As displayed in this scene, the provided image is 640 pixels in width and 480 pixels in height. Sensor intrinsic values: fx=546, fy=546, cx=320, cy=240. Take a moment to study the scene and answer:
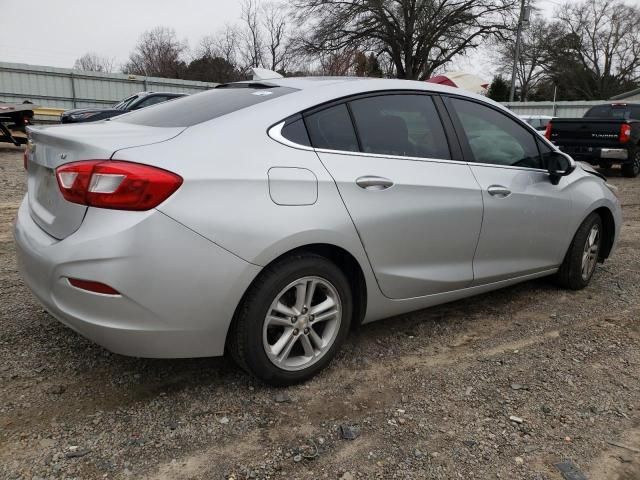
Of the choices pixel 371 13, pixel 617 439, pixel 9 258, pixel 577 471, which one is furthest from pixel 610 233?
pixel 371 13

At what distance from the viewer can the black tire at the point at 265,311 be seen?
2.47m

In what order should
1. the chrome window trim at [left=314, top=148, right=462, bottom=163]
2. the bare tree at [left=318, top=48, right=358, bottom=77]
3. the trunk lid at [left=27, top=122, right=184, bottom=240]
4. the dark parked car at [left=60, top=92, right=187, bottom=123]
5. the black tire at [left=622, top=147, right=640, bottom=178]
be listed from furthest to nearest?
the bare tree at [left=318, top=48, right=358, bottom=77], the dark parked car at [left=60, top=92, right=187, bottom=123], the black tire at [left=622, top=147, right=640, bottom=178], the chrome window trim at [left=314, top=148, right=462, bottom=163], the trunk lid at [left=27, top=122, right=184, bottom=240]

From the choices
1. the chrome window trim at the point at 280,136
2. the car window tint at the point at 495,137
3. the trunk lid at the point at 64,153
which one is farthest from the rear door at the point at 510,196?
the trunk lid at the point at 64,153

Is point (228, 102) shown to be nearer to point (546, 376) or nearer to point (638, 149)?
point (546, 376)

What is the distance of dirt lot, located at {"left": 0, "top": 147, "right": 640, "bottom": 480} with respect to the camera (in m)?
2.20

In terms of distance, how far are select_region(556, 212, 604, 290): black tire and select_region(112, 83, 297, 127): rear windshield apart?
2655 millimetres

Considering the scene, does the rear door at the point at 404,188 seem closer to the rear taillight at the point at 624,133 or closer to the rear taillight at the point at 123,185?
the rear taillight at the point at 123,185

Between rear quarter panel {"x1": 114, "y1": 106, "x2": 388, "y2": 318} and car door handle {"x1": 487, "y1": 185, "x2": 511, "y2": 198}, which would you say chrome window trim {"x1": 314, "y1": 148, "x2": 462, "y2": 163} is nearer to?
rear quarter panel {"x1": 114, "y1": 106, "x2": 388, "y2": 318}

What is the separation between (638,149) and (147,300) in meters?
12.7

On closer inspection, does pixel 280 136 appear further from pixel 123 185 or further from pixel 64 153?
pixel 64 153

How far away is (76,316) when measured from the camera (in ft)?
7.61

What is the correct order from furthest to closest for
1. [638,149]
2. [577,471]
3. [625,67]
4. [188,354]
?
[625,67] < [638,149] < [188,354] < [577,471]

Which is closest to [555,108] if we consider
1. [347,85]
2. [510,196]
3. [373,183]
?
[510,196]

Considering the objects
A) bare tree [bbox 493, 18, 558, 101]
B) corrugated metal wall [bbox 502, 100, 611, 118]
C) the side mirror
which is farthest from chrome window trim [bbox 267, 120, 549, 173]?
bare tree [bbox 493, 18, 558, 101]
